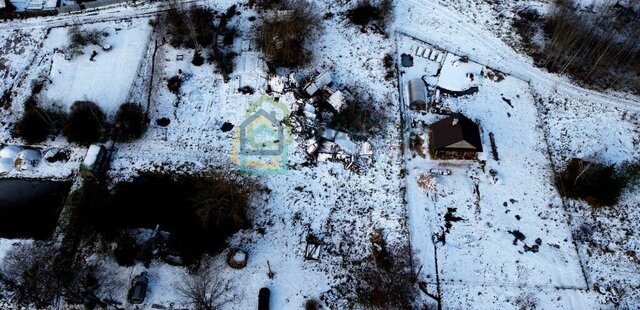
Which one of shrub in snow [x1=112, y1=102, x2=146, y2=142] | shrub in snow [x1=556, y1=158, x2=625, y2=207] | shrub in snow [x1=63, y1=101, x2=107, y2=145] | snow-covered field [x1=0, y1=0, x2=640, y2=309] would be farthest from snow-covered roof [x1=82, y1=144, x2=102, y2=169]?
shrub in snow [x1=556, y1=158, x2=625, y2=207]

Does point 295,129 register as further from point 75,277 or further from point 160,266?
point 75,277

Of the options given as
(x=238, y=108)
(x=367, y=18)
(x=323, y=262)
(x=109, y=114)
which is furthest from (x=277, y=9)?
(x=323, y=262)

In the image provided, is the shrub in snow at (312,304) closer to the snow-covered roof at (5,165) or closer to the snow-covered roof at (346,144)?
the snow-covered roof at (346,144)

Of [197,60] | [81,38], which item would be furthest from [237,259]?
[81,38]

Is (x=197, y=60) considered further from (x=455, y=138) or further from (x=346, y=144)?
(x=455, y=138)

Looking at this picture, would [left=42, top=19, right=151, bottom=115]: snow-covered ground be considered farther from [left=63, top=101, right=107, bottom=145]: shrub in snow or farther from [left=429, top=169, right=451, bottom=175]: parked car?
[left=429, top=169, right=451, bottom=175]: parked car
